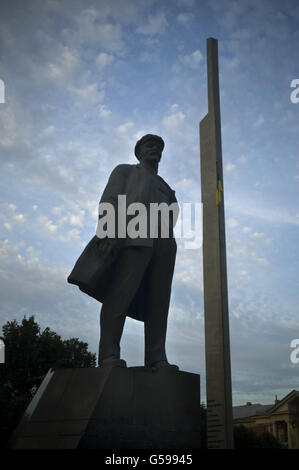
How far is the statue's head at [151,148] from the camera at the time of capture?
298 inches

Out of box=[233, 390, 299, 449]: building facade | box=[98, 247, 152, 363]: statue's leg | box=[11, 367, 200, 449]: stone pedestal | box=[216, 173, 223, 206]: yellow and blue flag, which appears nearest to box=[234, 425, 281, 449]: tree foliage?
box=[233, 390, 299, 449]: building facade

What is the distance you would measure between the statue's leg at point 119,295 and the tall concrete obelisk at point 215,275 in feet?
13.1

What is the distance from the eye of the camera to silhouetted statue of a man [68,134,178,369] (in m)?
6.43

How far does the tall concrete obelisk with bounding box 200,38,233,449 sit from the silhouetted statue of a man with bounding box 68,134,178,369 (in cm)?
338

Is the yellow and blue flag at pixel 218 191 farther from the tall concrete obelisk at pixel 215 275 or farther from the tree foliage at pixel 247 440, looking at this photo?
the tree foliage at pixel 247 440

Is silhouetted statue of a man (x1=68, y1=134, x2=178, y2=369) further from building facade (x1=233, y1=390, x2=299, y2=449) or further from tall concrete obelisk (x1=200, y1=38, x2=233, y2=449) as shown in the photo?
building facade (x1=233, y1=390, x2=299, y2=449)

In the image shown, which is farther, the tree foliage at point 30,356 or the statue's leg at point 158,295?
the tree foliage at point 30,356

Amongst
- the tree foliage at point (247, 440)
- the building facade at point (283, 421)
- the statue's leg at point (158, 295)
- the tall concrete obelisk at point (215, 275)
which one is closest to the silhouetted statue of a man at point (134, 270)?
the statue's leg at point (158, 295)

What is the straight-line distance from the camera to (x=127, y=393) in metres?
5.79
